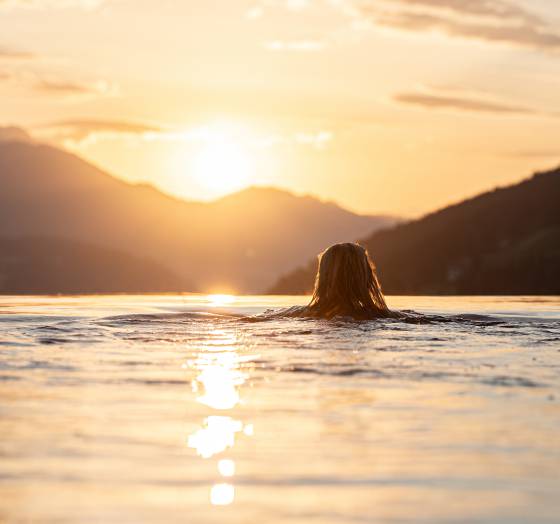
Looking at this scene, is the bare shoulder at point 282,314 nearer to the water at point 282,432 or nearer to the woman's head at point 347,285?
the woman's head at point 347,285

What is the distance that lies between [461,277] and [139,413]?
180245mm

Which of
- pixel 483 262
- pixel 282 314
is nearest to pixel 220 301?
pixel 282 314

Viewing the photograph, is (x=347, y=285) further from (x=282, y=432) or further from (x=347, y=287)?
(x=282, y=432)

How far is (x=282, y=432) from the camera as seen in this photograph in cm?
780

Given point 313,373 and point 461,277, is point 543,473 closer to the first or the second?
point 313,373

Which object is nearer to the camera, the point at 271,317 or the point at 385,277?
the point at 271,317

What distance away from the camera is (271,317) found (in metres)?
20.6

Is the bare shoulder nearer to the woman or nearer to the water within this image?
the woman

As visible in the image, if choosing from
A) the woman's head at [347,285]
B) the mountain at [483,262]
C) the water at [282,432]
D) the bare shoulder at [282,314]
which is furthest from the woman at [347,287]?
the mountain at [483,262]

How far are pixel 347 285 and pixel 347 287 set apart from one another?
0.17 ft

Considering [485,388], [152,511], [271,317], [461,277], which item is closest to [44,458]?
[152,511]

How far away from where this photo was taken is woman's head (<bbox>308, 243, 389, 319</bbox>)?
18.7 m

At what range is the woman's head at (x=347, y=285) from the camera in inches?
737

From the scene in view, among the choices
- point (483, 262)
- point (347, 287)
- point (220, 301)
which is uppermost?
point (483, 262)
